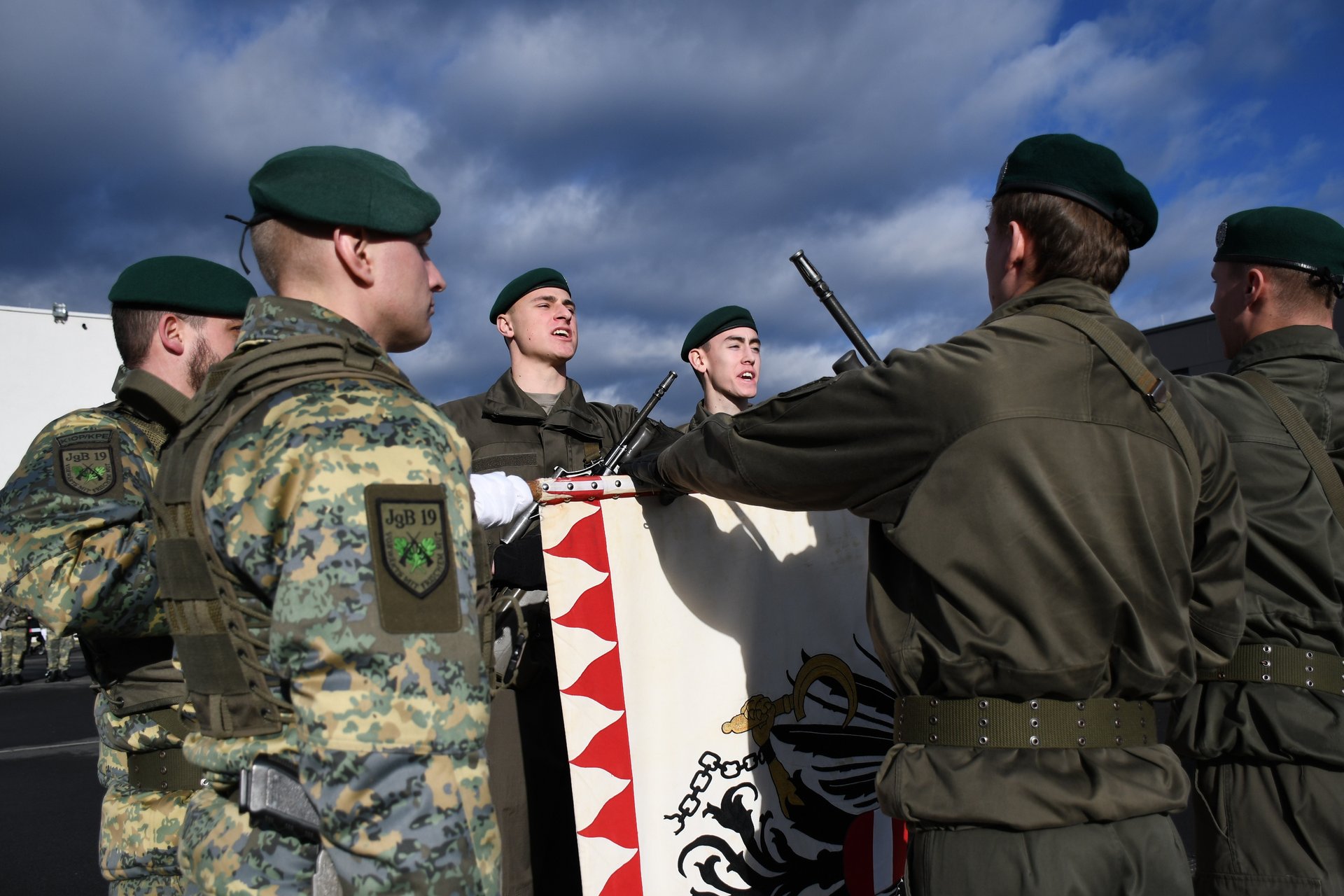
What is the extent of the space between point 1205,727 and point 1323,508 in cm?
69

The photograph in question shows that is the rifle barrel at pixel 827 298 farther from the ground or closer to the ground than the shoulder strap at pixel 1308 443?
farther from the ground

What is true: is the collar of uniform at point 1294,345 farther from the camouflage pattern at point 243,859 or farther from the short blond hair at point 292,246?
the camouflage pattern at point 243,859

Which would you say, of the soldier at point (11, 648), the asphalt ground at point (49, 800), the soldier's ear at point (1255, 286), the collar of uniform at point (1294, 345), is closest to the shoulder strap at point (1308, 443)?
the collar of uniform at point (1294, 345)

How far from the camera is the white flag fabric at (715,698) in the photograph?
276 cm

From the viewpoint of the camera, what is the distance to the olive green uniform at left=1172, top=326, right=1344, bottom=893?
2586 millimetres

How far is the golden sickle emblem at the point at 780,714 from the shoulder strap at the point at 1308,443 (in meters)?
1.50

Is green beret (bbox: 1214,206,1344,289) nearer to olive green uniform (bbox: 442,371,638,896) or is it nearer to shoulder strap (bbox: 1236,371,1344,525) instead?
shoulder strap (bbox: 1236,371,1344,525)

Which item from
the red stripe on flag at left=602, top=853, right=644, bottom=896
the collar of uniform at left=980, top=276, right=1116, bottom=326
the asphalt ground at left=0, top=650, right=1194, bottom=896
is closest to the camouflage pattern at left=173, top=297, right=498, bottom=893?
the collar of uniform at left=980, top=276, right=1116, bottom=326

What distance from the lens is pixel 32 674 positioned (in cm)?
1695

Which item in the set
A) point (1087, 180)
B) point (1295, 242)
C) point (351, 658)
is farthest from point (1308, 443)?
point (351, 658)

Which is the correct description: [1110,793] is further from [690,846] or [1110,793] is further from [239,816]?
[239,816]

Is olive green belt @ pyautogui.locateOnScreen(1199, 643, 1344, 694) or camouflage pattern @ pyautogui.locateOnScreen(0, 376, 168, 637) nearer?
camouflage pattern @ pyautogui.locateOnScreen(0, 376, 168, 637)

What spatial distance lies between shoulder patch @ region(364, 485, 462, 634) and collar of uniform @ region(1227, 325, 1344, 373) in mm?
2683

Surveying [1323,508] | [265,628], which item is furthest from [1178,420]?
[265,628]
